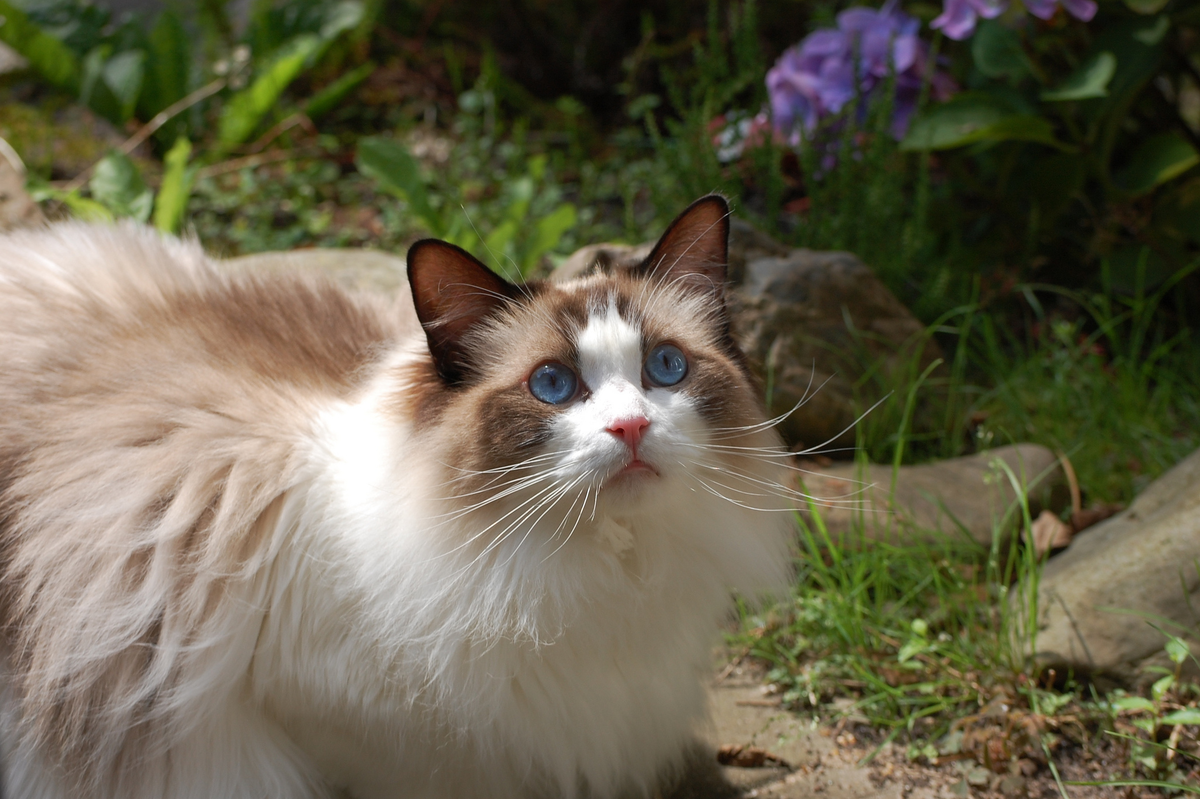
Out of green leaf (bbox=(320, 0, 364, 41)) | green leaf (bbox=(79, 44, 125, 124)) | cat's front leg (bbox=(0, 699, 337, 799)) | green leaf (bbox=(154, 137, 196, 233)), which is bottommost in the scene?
cat's front leg (bbox=(0, 699, 337, 799))

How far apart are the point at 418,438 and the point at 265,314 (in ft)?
2.21

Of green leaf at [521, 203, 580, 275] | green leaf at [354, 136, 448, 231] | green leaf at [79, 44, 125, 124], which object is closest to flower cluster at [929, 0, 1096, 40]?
green leaf at [521, 203, 580, 275]

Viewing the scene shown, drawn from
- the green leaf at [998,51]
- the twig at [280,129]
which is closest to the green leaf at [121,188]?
→ the twig at [280,129]

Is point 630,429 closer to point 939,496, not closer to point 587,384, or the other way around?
point 587,384

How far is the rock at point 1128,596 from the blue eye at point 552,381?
4.75ft

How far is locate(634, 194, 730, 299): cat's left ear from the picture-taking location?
5.92 feet

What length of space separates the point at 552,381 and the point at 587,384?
0.21 feet

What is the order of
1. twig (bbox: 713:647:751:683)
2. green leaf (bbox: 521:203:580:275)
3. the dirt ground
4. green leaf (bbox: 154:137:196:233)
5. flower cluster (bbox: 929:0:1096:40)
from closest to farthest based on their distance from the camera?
the dirt ground → twig (bbox: 713:647:751:683) → flower cluster (bbox: 929:0:1096:40) → green leaf (bbox: 521:203:580:275) → green leaf (bbox: 154:137:196:233)

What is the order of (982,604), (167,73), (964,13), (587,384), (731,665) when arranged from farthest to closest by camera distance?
(167,73), (964,13), (731,665), (982,604), (587,384)

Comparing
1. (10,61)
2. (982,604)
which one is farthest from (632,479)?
(10,61)

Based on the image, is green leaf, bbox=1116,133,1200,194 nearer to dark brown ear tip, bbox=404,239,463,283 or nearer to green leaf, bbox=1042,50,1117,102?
green leaf, bbox=1042,50,1117,102

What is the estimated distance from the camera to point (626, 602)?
1.71 m

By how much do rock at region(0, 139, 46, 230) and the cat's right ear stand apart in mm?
2642

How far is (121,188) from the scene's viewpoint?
3.84 metres
